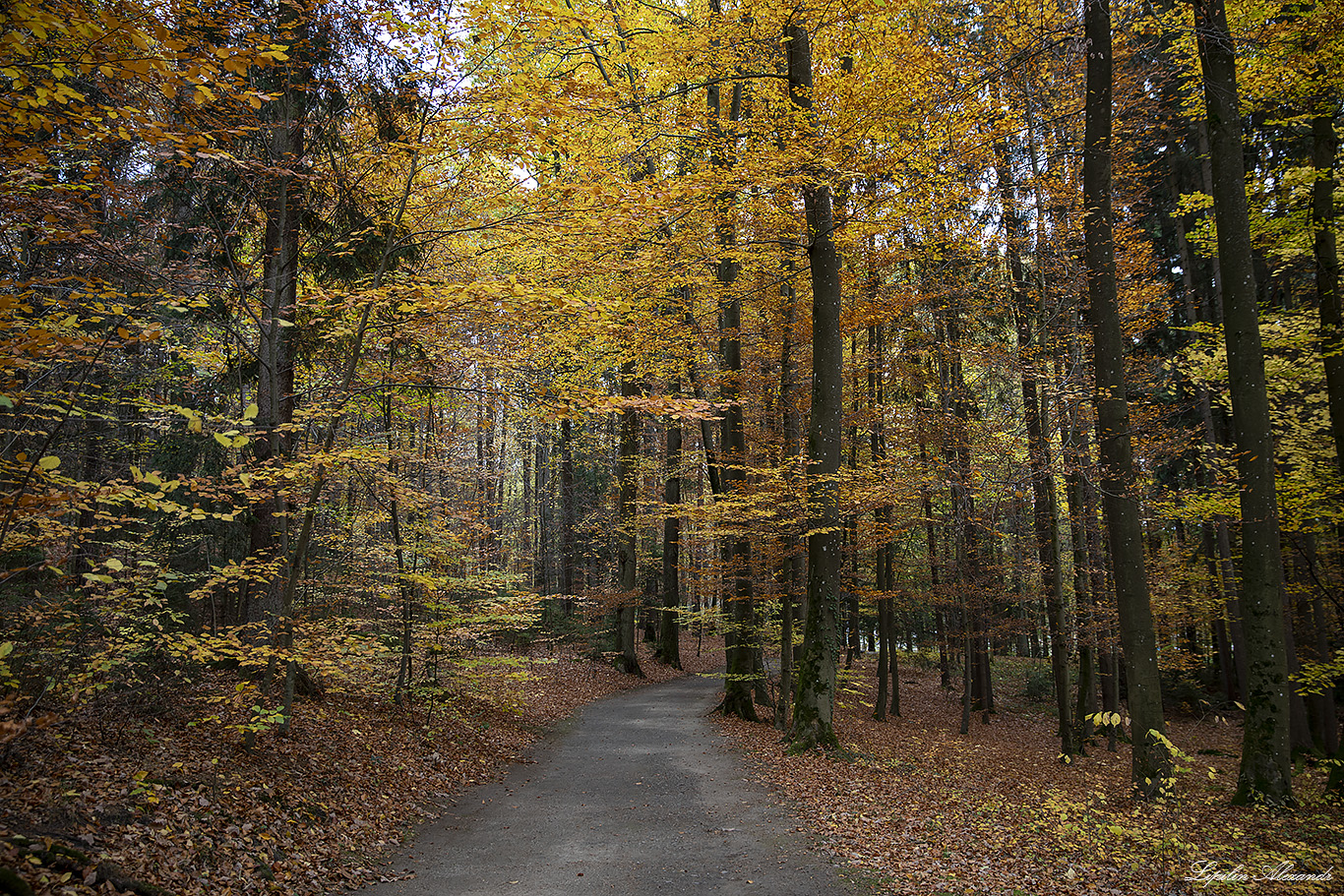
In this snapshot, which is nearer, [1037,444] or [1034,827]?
[1034,827]

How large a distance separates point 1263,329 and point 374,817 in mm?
16122

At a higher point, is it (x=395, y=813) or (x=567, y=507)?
(x=567, y=507)

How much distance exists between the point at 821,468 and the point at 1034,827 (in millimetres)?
5239

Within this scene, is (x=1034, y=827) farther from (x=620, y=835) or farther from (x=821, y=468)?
(x=821, y=468)

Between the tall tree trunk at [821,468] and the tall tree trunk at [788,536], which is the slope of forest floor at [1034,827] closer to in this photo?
the tall tree trunk at [821,468]

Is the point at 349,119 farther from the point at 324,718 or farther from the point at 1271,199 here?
the point at 1271,199

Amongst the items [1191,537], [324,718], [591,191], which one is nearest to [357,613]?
[324,718]

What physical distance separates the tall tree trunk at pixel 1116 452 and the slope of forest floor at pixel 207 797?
28.6ft

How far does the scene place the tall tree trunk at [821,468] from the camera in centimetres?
998

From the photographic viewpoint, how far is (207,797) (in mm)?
5570

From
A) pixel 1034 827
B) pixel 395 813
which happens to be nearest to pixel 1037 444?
pixel 1034 827

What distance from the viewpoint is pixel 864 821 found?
713 centimetres

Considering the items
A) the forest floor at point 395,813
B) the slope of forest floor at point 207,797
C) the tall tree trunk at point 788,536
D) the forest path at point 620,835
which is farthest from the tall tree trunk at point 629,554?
the slope of forest floor at point 207,797

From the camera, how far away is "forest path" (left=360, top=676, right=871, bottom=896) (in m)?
5.75
